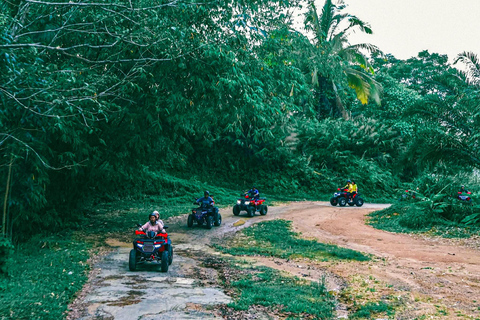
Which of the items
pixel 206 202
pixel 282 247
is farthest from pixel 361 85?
pixel 282 247

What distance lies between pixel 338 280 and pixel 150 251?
11.9 ft

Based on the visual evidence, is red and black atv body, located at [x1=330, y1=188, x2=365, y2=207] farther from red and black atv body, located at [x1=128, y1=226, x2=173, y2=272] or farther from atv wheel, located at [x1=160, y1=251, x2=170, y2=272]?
atv wheel, located at [x1=160, y1=251, x2=170, y2=272]

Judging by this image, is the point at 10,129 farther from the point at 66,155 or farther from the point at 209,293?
the point at 209,293

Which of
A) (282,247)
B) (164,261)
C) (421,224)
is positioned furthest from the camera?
(421,224)

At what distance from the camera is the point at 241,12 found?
10.1m

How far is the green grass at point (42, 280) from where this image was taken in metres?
5.46

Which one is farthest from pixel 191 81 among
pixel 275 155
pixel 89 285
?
pixel 275 155

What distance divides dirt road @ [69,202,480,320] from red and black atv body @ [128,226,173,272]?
187 mm

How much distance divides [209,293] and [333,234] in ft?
24.1

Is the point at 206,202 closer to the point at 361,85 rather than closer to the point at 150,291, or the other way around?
the point at 150,291

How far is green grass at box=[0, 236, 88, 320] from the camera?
5465mm

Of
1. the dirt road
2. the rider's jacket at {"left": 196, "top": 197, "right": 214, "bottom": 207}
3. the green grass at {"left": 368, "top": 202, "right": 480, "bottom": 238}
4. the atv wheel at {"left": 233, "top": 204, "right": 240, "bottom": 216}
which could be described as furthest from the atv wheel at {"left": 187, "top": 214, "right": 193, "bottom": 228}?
the green grass at {"left": 368, "top": 202, "right": 480, "bottom": 238}

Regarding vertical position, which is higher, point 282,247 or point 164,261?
point 164,261

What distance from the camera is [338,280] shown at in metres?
7.98
